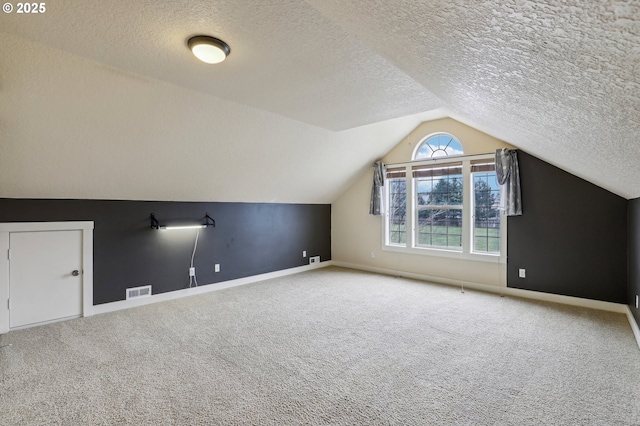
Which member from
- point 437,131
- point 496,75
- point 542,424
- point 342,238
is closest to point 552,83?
point 496,75

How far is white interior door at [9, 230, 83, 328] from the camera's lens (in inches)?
135

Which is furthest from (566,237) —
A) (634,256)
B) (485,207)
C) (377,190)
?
(377,190)

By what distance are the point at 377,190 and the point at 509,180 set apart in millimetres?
2299

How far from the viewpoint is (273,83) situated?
2.74 metres

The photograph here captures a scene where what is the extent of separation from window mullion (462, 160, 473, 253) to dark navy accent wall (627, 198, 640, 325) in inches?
74.8

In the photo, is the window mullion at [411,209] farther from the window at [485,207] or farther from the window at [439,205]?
the window at [485,207]

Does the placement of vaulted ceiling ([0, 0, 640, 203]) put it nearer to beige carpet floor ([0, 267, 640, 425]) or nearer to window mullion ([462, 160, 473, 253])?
beige carpet floor ([0, 267, 640, 425])

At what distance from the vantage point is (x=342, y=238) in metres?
7.00

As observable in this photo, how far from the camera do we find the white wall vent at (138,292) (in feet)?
13.8

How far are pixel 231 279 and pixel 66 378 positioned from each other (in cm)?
293

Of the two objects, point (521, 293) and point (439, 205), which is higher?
point (439, 205)

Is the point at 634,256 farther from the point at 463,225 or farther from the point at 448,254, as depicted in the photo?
the point at 448,254

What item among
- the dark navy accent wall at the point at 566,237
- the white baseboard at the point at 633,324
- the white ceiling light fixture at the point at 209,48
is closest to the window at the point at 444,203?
the dark navy accent wall at the point at 566,237

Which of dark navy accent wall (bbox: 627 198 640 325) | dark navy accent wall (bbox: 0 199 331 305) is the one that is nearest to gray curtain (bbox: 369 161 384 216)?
dark navy accent wall (bbox: 0 199 331 305)
